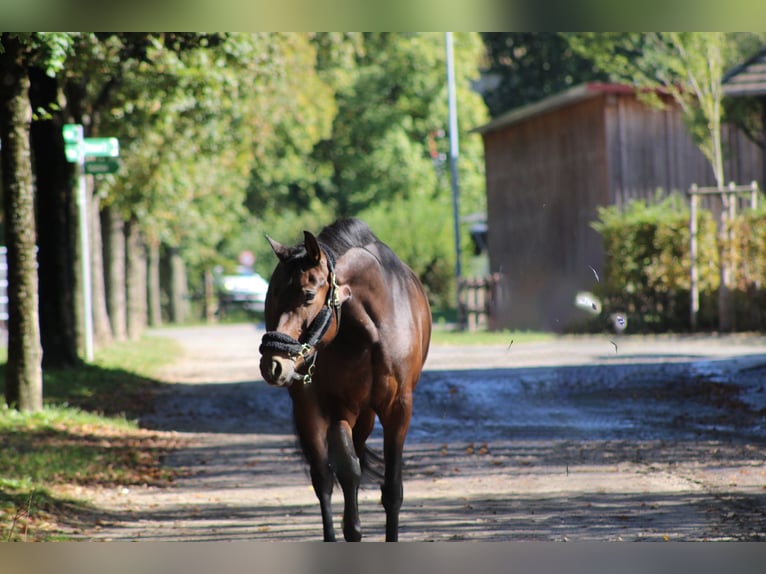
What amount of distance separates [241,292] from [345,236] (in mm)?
34761

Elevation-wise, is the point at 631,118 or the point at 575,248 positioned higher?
the point at 631,118

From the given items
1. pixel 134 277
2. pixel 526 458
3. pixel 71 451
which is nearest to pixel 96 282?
pixel 134 277

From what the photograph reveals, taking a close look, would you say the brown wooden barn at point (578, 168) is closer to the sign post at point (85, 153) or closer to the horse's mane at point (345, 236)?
the sign post at point (85, 153)

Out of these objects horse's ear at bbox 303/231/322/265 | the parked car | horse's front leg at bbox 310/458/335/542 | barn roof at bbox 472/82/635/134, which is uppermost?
barn roof at bbox 472/82/635/134

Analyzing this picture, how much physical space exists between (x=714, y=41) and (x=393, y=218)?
12928 millimetres

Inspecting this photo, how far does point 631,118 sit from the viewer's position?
18.4 metres

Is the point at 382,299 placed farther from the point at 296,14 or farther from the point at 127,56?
the point at 127,56

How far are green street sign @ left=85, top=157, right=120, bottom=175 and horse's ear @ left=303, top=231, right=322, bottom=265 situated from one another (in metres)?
8.41

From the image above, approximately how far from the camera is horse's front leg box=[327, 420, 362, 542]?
5.97 meters

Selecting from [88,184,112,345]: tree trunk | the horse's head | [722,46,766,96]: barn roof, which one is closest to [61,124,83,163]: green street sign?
[88,184,112,345]: tree trunk

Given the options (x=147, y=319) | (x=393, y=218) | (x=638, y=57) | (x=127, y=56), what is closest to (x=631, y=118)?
(x=638, y=57)

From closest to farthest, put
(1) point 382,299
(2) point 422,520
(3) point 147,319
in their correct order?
(1) point 382,299, (2) point 422,520, (3) point 147,319

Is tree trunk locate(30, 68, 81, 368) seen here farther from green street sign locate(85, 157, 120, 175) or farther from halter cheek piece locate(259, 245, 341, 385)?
halter cheek piece locate(259, 245, 341, 385)

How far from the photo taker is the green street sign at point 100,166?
533 inches
